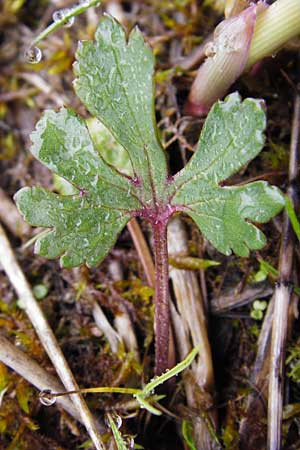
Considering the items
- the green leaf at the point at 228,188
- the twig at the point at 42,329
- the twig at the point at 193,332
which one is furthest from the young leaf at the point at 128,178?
the twig at the point at 42,329

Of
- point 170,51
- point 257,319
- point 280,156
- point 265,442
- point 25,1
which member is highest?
point 25,1

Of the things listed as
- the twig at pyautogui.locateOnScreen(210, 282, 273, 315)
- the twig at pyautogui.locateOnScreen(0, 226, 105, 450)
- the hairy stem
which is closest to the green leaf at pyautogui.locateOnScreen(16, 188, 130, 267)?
the hairy stem

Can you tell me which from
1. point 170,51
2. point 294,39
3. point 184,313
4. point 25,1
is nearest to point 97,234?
point 184,313

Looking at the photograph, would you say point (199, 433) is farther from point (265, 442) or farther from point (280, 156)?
point (280, 156)

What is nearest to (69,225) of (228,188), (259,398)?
(228,188)

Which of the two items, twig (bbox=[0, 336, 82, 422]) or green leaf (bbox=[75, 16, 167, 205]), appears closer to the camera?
green leaf (bbox=[75, 16, 167, 205])

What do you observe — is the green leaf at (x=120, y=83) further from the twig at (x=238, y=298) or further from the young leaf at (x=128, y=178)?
the twig at (x=238, y=298)

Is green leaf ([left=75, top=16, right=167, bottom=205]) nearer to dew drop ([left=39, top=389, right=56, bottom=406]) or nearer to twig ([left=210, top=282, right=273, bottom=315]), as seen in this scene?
twig ([left=210, top=282, right=273, bottom=315])
